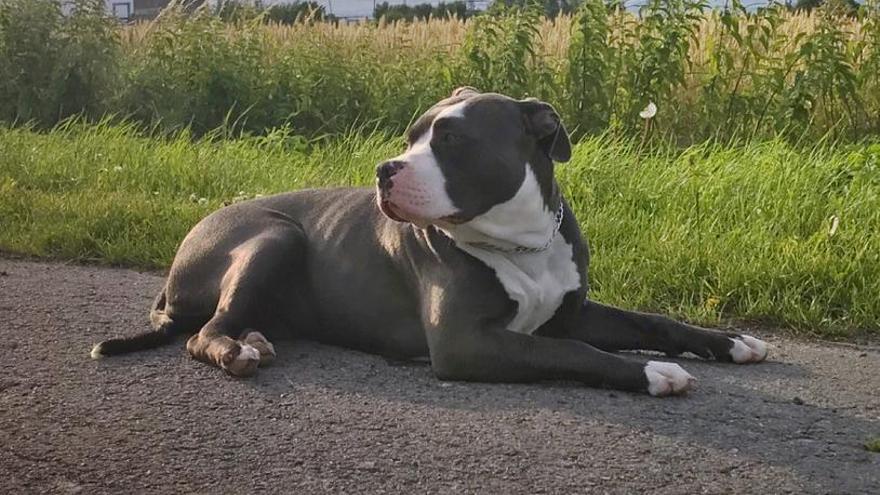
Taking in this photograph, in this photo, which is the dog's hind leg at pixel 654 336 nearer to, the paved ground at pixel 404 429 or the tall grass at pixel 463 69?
the paved ground at pixel 404 429

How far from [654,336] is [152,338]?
75.6 inches

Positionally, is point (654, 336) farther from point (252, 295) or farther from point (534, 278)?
point (252, 295)

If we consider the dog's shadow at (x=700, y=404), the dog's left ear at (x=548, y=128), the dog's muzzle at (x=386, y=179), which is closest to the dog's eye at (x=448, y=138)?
the dog's muzzle at (x=386, y=179)

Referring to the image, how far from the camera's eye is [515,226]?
443 centimetres

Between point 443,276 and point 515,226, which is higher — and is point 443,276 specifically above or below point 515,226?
below

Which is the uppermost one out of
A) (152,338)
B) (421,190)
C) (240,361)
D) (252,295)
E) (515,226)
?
(421,190)

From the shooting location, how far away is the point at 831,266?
5.89 m

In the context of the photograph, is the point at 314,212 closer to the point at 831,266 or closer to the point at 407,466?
the point at 407,466

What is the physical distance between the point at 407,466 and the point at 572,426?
571 millimetres

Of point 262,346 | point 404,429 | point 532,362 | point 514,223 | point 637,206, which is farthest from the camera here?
point 637,206

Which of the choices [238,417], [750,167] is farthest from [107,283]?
Answer: [750,167]

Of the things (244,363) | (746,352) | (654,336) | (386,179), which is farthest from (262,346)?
(746,352)

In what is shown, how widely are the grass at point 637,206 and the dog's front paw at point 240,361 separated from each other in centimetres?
197

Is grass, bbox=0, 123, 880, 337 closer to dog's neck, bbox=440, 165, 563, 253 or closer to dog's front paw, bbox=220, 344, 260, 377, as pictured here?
dog's neck, bbox=440, 165, 563, 253
